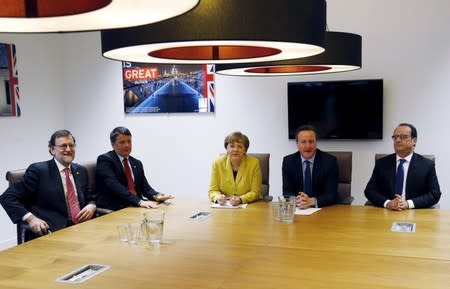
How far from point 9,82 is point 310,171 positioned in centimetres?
→ 329

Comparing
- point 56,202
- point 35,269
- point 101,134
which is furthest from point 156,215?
point 101,134

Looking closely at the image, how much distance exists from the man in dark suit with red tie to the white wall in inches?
60.2

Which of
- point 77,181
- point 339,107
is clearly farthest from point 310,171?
point 77,181

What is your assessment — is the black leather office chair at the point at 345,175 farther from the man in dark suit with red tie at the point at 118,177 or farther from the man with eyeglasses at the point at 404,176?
the man in dark suit with red tie at the point at 118,177

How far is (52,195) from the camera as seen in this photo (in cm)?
317

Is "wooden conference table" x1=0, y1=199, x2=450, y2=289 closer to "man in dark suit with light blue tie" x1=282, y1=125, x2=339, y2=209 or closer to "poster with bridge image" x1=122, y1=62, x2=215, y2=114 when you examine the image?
"man in dark suit with light blue tie" x1=282, y1=125, x2=339, y2=209

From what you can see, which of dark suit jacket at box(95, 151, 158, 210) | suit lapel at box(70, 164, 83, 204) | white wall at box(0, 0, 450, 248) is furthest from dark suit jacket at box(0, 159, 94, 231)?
white wall at box(0, 0, 450, 248)

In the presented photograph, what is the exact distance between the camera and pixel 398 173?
338 centimetres

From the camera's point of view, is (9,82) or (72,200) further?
(9,82)

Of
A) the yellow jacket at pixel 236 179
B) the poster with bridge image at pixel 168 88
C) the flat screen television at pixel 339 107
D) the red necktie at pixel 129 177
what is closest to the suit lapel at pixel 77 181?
the red necktie at pixel 129 177

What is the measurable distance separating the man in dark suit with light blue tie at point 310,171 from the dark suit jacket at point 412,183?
0.28 metres

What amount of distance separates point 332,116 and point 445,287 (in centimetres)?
306

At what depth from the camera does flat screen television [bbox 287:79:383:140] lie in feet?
14.6

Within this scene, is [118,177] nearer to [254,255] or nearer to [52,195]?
[52,195]
